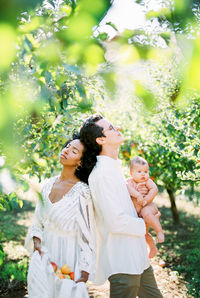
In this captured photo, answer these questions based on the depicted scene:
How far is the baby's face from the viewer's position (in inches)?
102

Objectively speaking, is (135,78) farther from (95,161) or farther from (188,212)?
(188,212)

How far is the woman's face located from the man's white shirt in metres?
0.20

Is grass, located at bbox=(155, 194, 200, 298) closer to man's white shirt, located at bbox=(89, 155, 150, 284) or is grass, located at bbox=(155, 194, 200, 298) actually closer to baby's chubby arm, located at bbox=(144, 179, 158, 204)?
baby's chubby arm, located at bbox=(144, 179, 158, 204)

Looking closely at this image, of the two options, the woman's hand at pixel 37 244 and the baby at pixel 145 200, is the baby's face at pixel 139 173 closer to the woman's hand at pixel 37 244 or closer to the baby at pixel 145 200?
the baby at pixel 145 200

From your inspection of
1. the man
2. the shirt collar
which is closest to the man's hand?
the man

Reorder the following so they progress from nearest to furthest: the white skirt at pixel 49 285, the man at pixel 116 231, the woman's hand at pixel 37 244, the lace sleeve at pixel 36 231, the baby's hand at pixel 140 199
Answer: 1. the white skirt at pixel 49 285
2. the man at pixel 116 231
3. the woman's hand at pixel 37 244
4. the lace sleeve at pixel 36 231
5. the baby's hand at pixel 140 199

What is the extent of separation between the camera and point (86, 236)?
209 cm

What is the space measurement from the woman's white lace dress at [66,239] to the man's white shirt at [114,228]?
83 mm

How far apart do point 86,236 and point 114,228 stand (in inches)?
8.8

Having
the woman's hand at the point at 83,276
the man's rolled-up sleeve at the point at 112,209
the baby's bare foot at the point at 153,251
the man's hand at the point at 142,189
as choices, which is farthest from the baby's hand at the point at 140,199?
the woman's hand at the point at 83,276

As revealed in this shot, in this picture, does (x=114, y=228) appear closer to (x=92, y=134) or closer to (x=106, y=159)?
(x=106, y=159)

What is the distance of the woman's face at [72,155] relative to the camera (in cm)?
228

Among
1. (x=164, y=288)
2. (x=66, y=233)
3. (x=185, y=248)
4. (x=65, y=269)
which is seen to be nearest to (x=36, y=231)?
(x=66, y=233)

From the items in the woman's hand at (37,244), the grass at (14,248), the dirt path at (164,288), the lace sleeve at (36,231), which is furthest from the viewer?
the grass at (14,248)
